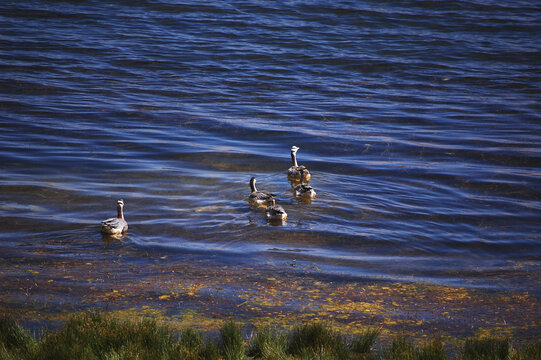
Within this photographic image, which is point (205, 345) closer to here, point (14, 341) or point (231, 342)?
point (231, 342)

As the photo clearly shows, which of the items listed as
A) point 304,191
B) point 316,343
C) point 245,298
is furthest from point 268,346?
point 304,191

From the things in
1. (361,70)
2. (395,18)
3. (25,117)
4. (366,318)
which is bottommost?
(366,318)

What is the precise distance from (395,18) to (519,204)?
3019 centimetres

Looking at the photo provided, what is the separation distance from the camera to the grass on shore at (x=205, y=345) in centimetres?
716

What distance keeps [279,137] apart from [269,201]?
7285mm

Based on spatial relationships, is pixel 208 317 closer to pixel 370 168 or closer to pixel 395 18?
pixel 370 168

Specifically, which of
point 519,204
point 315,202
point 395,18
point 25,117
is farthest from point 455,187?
point 395,18

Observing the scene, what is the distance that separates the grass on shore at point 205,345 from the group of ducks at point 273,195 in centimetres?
563

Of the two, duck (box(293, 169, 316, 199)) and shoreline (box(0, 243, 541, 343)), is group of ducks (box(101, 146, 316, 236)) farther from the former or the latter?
shoreline (box(0, 243, 541, 343))

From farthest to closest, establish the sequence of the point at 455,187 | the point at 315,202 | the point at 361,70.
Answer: the point at 361,70 → the point at 455,187 → the point at 315,202

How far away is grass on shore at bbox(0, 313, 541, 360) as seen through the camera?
716cm

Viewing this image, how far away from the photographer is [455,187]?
1642cm

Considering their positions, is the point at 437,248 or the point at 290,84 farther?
the point at 290,84

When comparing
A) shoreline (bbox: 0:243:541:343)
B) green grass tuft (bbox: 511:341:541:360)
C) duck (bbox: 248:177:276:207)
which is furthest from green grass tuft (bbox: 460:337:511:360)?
duck (bbox: 248:177:276:207)
